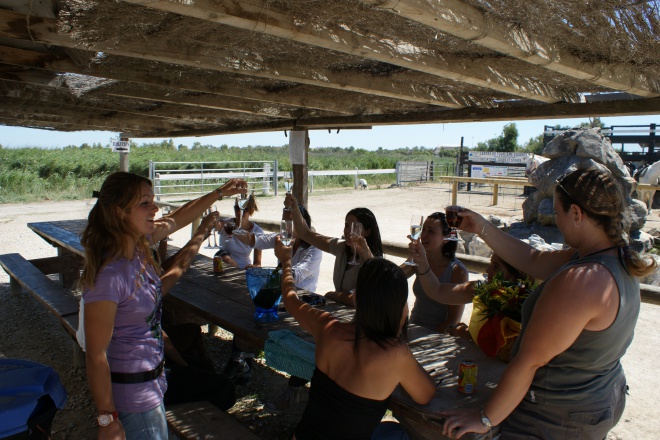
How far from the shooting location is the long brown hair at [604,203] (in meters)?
1.79

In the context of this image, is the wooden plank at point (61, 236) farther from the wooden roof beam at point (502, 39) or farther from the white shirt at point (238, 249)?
the wooden roof beam at point (502, 39)

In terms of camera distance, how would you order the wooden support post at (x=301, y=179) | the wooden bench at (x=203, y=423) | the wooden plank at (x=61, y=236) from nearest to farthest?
the wooden bench at (x=203, y=423)
the wooden plank at (x=61, y=236)
the wooden support post at (x=301, y=179)

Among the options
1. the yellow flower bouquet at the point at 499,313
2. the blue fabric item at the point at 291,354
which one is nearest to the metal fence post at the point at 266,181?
the blue fabric item at the point at 291,354

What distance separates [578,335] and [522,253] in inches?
31.9

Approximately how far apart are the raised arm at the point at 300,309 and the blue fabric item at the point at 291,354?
223 millimetres

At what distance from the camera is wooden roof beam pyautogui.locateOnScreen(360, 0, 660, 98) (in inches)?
79.0

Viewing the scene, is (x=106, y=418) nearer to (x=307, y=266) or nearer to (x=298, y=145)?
(x=307, y=266)

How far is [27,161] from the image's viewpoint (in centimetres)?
2630

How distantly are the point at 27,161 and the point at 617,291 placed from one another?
1193 inches

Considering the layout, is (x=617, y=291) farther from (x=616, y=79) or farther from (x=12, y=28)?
(x=12, y=28)

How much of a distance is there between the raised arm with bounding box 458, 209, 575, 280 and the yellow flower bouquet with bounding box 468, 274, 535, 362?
0.30 ft

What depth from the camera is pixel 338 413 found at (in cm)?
196

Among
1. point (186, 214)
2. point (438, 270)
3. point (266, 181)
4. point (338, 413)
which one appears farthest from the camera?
point (266, 181)

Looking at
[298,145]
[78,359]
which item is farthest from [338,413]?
[298,145]
